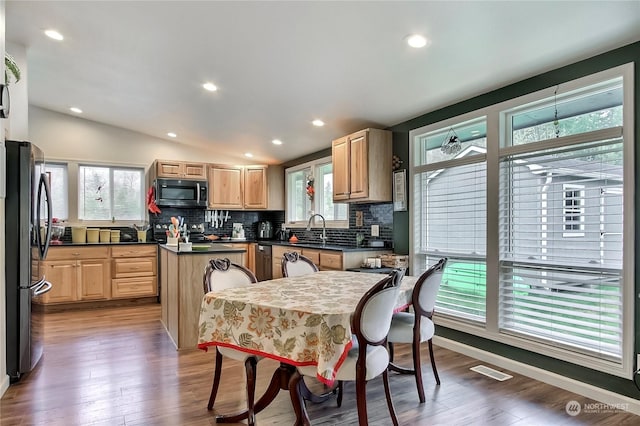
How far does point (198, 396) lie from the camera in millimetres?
2602

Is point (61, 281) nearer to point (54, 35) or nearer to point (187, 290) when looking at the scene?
point (187, 290)

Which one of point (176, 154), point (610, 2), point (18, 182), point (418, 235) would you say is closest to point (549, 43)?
point (610, 2)

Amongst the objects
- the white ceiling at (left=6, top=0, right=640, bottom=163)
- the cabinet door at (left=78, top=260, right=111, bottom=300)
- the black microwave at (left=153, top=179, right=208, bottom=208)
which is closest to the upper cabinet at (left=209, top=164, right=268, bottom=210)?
the black microwave at (left=153, top=179, right=208, bottom=208)

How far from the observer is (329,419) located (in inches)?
90.0

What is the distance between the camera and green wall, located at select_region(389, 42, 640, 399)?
2.37m

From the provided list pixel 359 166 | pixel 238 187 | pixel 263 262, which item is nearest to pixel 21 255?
pixel 359 166

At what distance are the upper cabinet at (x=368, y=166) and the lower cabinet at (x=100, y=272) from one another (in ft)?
10.9

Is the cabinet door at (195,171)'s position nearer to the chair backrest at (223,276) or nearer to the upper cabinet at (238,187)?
the upper cabinet at (238,187)

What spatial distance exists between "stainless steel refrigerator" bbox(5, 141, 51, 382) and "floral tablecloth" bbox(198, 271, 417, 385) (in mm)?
1741

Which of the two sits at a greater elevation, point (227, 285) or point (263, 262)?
point (227, 285)

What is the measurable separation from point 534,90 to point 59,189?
6.40 m

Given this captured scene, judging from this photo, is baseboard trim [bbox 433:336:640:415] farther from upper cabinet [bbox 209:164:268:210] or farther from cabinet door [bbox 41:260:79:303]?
cabinet door [bbox 41:260:79:303]

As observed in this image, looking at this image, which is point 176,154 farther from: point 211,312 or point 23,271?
point 211,312

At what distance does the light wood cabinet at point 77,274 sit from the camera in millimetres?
5227
